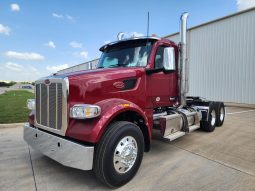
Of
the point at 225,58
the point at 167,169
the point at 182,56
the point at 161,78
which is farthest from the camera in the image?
the point at 225,58

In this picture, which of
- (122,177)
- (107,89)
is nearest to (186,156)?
(122,177)

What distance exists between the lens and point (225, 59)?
14688 mm

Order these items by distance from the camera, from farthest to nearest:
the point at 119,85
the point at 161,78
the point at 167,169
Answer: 1. the point at 161,78
2. the point at 167,169
3. the point at 119,85

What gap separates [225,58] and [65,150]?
14056 mm

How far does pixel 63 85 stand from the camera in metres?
3.18

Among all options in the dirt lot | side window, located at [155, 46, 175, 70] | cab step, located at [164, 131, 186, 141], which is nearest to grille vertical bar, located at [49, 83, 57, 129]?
the dirt lot

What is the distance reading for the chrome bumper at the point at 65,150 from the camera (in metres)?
2.87

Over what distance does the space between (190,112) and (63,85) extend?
11.8 ft

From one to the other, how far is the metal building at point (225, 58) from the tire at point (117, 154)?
12.1m

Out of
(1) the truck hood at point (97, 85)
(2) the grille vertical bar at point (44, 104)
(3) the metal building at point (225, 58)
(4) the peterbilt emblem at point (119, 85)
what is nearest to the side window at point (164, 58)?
(1) the truck hood at point (97, 85)

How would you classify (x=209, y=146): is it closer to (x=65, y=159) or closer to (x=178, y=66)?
(x=178, y=66)

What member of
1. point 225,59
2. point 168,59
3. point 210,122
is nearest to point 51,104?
point 168,59

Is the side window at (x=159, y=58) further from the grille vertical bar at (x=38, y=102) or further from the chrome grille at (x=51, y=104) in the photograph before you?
the grille vertical bar at (x=38, y=102)

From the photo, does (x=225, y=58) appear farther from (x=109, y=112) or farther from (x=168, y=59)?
(x=109, y=112)
